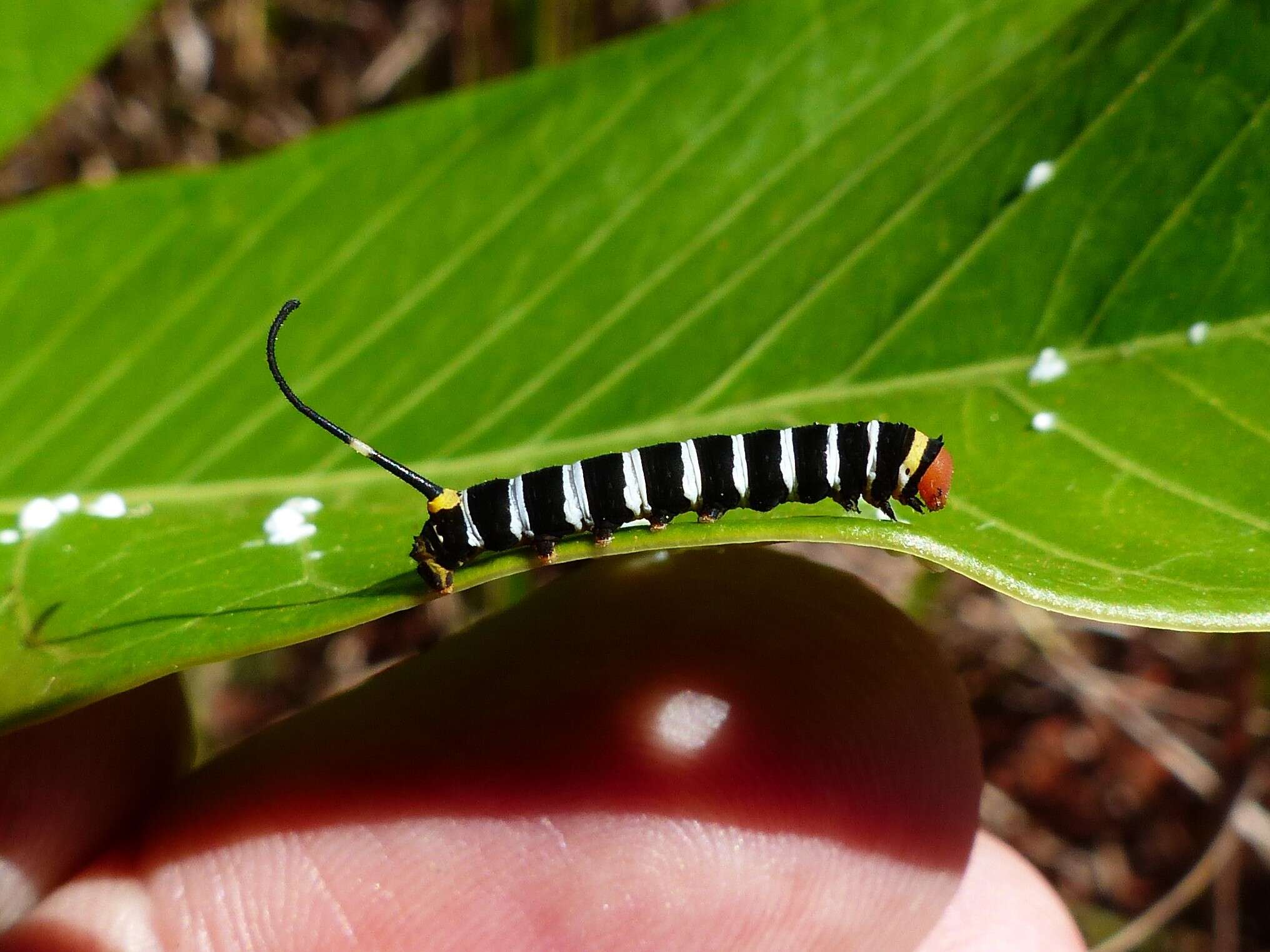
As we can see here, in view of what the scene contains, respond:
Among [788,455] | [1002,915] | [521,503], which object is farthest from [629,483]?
[1002,915]

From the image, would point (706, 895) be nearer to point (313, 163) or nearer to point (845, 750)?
point (845, 750)

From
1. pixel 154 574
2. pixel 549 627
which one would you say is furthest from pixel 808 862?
pixel 154 574

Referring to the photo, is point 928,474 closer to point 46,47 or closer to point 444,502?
point 444,502

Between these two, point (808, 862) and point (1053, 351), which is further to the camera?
point (808, 862)

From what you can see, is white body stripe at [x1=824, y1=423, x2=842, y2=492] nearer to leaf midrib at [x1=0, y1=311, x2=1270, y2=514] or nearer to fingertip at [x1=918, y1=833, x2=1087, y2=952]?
leaf midrib at [x1=0, y1=311, x2=1270, y2=514]

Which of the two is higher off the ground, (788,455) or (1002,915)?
(788,455)

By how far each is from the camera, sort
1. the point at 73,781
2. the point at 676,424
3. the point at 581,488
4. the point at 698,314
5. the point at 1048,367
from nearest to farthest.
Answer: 1. the point at 1048,367
2. the point at 581,488
3. the point at 676,424
4. the point at 698,314
5. the point at 73,781
